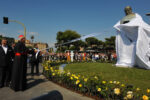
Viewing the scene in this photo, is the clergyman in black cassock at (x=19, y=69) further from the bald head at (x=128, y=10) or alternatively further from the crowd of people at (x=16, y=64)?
the bald head at (x=128, y=10)

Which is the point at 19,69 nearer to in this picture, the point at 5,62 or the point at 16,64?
the point at 16,64

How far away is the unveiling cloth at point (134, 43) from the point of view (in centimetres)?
859

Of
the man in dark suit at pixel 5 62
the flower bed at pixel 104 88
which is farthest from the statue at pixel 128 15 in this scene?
the man in dark suit at pixel 5 62

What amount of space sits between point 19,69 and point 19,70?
0.13 ft

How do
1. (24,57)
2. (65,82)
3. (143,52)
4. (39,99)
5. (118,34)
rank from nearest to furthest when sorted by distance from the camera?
1. (39,99)
2. (24,57)
3. (65,82)
4. (143,52)
5. (118,34)

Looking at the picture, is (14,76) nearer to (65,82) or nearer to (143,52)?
(65,82)

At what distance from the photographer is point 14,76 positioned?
5.30m

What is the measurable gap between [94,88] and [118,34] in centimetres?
674

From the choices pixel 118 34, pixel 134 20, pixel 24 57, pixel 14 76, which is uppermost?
pixel 134 20

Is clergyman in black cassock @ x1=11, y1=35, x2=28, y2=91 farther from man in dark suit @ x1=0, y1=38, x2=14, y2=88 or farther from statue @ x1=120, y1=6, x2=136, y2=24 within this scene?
statue @ x1=120, y1=6, x2=136, y2=24

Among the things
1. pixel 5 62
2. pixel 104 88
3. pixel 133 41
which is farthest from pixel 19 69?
pixel 133 41

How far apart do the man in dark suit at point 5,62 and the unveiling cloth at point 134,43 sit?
7441 millimetres

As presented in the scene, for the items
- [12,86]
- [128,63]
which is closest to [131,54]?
[128,63]

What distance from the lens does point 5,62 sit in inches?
236
